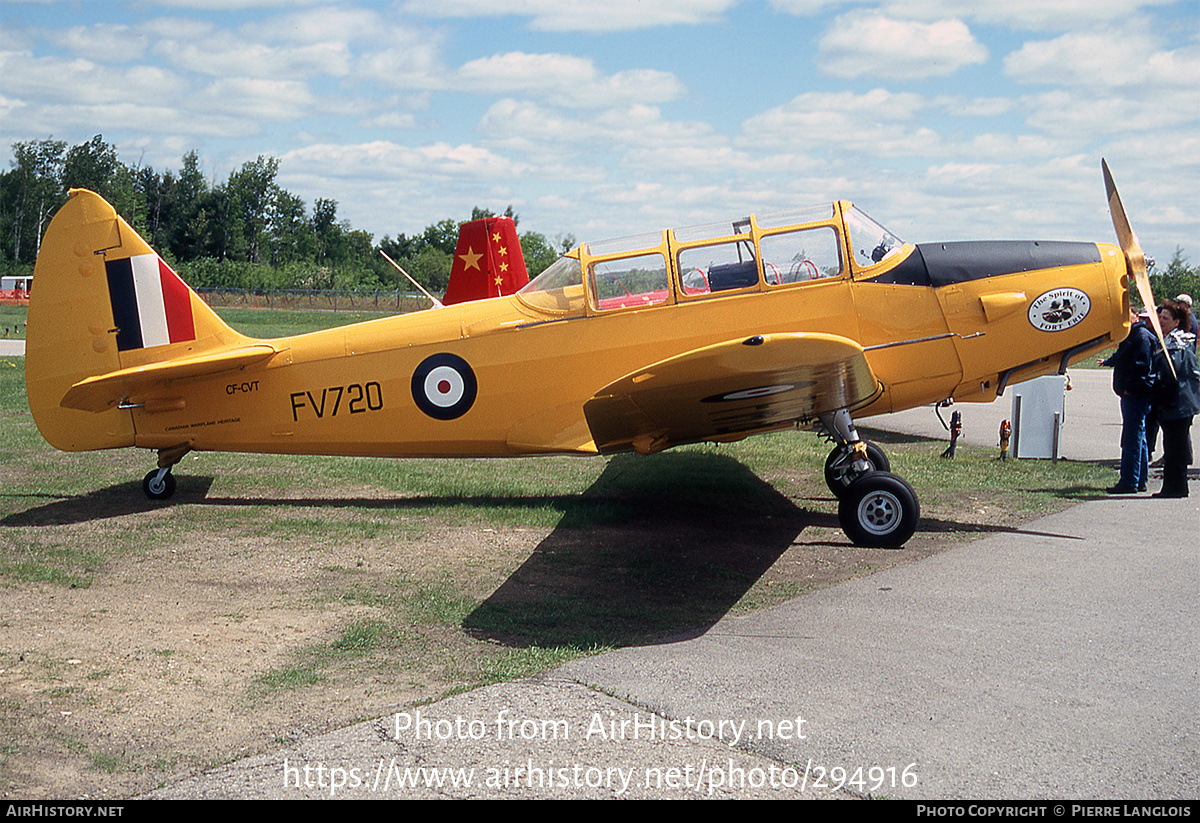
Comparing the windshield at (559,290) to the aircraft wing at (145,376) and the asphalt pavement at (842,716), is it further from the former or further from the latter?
the asphalt pavement at (842,716)

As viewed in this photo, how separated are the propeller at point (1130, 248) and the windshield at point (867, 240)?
1.99 metres

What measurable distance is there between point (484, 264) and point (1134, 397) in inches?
391

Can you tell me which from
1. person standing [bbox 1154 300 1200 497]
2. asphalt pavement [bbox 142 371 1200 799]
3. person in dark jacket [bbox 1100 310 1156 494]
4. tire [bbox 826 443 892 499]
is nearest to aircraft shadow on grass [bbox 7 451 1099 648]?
tire [bbox 826 443 892 499]

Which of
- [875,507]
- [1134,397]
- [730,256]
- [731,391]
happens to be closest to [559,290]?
[730,256]

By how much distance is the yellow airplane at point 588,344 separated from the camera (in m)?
7.57

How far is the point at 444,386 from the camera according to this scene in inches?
327

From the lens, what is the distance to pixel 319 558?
7.00m

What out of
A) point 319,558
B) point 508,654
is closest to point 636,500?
point 319,558

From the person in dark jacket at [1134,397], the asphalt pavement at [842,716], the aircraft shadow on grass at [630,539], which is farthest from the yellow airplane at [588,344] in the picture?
the asphalt pavement at [842,716]

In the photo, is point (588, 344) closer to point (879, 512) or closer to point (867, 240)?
point (867, 240)

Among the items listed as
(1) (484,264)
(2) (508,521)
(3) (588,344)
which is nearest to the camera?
(3) (588,344)

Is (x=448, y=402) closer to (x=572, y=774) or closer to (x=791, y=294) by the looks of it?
(x=791, y=294)

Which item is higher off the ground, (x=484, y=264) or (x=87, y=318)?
(x=484, y=264)

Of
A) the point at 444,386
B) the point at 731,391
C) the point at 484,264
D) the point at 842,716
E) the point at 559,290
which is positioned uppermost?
the point at 484,264
